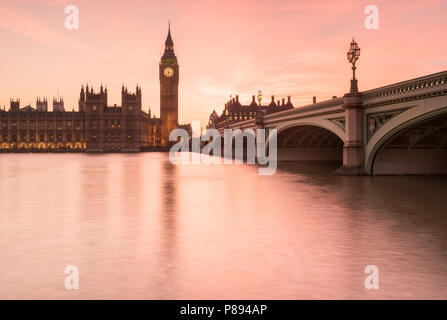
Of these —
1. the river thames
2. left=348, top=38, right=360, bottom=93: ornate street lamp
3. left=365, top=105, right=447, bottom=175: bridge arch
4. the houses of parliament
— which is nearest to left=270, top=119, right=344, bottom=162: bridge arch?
left=365, top=105, right=447, bottom=175: bridge arch

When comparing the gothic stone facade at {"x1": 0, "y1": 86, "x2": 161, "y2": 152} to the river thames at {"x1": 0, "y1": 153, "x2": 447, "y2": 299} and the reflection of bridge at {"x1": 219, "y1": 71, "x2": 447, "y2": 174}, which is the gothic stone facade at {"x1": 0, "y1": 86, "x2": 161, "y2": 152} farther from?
the river thames at {"x1": 0, "y1": 153, "x2": 447, "y2": 299}

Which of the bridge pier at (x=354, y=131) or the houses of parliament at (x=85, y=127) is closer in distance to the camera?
the bridge pier at (x=354, y=131)

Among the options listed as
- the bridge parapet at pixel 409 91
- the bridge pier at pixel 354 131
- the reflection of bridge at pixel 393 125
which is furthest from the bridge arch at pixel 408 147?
the bridge parapet at pixel 409 91

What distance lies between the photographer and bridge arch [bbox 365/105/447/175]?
83.2 ft

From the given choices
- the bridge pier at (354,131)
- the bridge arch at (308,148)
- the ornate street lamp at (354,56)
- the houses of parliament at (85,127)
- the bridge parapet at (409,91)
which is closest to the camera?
the bridge parapet at (409,91)

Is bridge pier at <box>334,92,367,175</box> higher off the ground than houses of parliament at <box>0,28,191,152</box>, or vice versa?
houses of parliament at <box>0,28,191,152</box>

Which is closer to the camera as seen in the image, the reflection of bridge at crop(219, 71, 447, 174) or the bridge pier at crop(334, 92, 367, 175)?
the reflection of bridge at crop(219, 71, 447, 174)

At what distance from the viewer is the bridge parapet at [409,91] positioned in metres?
21.0

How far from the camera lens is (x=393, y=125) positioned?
25359mm

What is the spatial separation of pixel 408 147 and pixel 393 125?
5322mm

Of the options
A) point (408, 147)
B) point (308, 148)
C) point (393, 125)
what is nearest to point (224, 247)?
point (393, 125)

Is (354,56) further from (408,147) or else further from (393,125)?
(408,147)

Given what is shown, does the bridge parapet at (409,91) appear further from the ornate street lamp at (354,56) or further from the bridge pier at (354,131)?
the ornate street lamp at (354,56)

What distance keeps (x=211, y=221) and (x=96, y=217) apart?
3.96m
